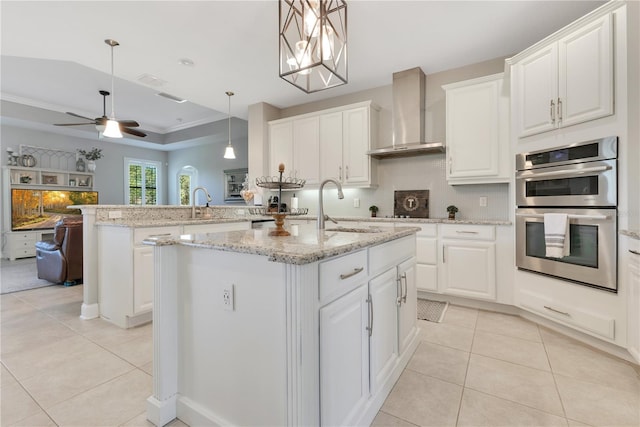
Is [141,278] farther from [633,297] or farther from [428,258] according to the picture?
[633,297]

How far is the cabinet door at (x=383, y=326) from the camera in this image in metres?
1.53

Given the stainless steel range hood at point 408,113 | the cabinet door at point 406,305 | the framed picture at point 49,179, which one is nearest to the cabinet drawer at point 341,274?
the cabinet door at point 406,305

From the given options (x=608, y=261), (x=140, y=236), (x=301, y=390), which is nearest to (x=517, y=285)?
(x=608, y=261)

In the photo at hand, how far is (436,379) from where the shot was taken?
73.1 inches

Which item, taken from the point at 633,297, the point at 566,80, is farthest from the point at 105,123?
the point at 633,297

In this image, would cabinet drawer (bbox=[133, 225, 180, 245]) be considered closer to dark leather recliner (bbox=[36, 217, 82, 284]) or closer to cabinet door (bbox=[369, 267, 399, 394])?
dark leather recliner (bbox=[36, 217, 82, 284])

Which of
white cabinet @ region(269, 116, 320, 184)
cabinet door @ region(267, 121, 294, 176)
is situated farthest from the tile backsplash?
cabinet door @ region(267, 121, 294, 176)

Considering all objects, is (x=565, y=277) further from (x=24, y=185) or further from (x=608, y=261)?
(x=24, y=185)

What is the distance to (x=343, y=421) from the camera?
1.27 meters

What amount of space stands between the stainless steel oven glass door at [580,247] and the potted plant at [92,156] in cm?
864

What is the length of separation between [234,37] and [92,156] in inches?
247

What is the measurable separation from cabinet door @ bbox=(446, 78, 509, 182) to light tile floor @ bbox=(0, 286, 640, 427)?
158cm

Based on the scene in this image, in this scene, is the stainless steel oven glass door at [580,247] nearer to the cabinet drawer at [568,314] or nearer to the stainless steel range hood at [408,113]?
the cabinet drawer at [568,314]

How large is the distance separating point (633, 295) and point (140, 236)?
374 cm
